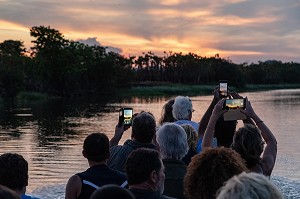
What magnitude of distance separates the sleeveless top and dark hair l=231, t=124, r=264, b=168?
88 centimetres

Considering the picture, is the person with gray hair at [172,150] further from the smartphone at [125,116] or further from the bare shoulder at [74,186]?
the smartphone at [125,116]

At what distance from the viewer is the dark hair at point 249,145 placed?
4145 mm

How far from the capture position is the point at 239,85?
12825cm

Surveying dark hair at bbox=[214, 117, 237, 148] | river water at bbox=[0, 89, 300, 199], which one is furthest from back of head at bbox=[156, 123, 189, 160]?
river water at bbox=[0, 89, 300, 199]

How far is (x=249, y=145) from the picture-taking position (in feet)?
13.6

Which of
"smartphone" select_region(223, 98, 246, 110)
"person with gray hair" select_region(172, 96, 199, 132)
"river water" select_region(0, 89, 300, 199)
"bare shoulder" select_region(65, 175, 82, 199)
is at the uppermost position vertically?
"smartphone" select_region(223, 98, 246, 110)

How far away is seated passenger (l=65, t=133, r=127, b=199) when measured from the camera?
4.20 meters

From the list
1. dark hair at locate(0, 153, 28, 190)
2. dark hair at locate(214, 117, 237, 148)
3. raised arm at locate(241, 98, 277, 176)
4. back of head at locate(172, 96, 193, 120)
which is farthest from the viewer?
back of head at locate(172, 96, 193, 120)

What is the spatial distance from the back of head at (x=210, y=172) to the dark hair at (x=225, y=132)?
7.20ft

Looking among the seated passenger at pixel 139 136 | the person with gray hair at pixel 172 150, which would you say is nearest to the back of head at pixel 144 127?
the seated passenger at pixel 139 136

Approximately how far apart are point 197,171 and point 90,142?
4.79 ft

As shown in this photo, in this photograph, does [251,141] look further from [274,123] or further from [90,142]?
[274,123]

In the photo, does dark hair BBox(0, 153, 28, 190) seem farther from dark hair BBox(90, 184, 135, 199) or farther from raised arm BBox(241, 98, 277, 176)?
raised arm BBox(241, 98, 277, 176)

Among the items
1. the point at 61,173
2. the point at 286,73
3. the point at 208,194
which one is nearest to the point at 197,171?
the point at 208,194
